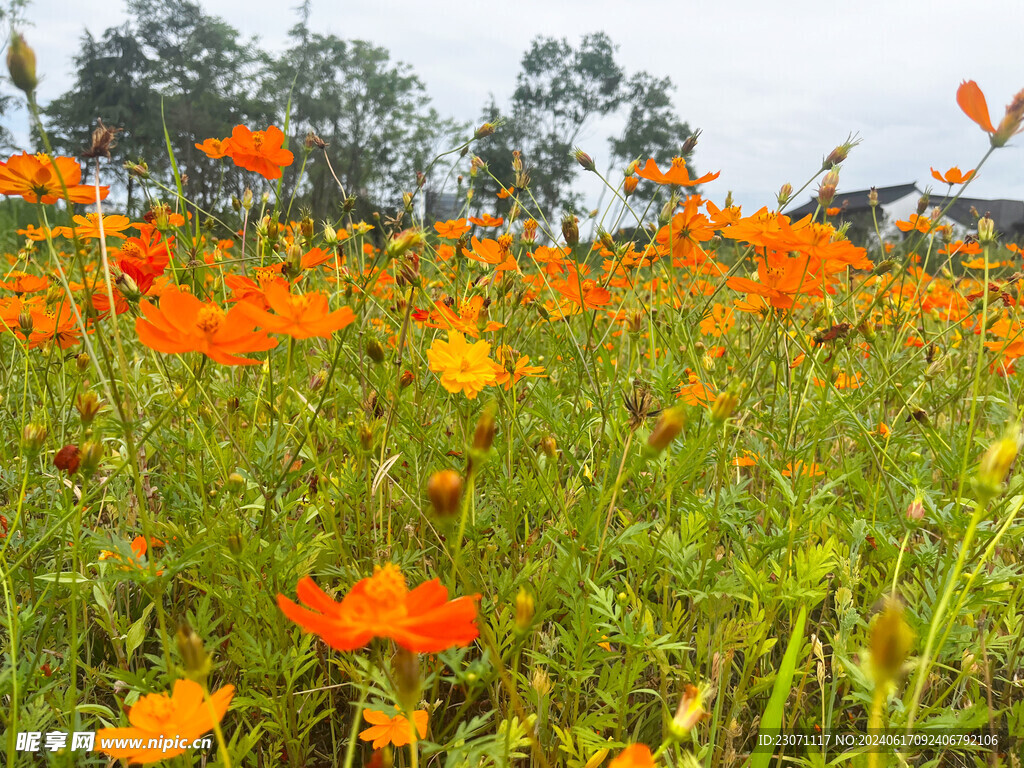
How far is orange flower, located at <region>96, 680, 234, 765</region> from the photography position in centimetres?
54

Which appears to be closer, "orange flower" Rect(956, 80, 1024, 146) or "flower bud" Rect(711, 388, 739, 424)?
"flower bud" Rect(711, 388, 739, 424)

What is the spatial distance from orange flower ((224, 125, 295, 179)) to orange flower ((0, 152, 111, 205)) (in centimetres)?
41

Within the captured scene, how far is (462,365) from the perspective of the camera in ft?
3.37

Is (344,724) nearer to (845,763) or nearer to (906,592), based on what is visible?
(845,763)

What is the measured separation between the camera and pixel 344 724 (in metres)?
0.90

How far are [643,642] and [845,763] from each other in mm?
398

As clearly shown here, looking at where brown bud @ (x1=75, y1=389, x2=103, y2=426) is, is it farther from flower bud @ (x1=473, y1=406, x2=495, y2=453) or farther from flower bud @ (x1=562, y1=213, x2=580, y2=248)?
flower bud @ (x1=562, y1=213, x2=580, y2=248)

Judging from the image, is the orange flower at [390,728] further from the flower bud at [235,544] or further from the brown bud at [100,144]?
the brown bud at [100,144]

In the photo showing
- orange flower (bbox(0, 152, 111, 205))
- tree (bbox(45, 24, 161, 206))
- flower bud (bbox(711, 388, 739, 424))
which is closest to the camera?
flower bud (bbox(711, 388, 739, 424))

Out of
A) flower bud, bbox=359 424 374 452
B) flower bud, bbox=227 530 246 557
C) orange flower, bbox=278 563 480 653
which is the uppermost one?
flower bud, bbox=359 424 374 452

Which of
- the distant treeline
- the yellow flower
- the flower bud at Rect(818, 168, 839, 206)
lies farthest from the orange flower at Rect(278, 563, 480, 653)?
the distant treeline

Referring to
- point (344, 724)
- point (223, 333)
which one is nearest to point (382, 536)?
point (344, 724)

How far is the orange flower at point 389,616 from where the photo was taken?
448mm

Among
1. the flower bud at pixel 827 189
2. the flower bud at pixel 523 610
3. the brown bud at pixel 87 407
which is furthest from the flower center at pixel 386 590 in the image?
the flower bud at pixel 827 189
